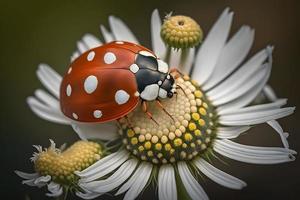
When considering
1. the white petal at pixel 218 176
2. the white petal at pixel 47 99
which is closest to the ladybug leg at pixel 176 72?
the white petal at pixel 218 176

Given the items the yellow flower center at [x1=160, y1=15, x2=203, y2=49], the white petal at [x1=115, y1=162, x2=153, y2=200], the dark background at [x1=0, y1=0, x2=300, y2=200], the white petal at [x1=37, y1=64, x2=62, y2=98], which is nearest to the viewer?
the white petal at [x1=115, y1=162, x2=153, y2=200]

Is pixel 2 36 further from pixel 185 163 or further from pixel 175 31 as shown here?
pixel 185 163

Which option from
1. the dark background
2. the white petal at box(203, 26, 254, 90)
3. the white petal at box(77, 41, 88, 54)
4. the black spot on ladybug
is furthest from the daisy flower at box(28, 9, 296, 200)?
the dark background

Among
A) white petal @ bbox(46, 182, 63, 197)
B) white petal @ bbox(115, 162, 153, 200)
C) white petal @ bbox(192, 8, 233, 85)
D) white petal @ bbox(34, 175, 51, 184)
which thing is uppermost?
white petal @ bbox(192, 8, 233, 85)

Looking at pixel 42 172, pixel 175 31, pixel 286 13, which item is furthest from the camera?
pixel 286 13

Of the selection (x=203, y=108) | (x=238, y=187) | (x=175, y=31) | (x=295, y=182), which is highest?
(x=175, y=31)

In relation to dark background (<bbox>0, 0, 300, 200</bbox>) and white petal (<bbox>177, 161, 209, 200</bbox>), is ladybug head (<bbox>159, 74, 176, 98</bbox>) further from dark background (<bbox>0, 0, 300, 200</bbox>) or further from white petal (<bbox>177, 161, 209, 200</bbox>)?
dark background (<bbox>0, 0, 300, 200</bbox>)

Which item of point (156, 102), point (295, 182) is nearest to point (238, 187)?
point (156, 102)
